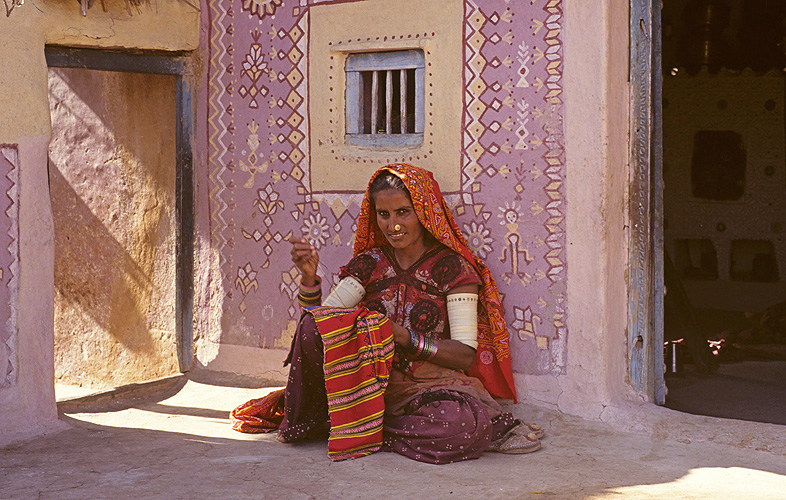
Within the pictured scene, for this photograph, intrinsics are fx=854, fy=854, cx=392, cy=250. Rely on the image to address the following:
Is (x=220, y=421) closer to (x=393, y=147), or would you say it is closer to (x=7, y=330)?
(x=7, y=330)

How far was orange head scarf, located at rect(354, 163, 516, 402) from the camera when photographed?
4160mm

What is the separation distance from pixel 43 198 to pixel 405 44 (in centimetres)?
213

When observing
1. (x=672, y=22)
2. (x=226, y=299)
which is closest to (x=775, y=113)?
(x=672, y=22)

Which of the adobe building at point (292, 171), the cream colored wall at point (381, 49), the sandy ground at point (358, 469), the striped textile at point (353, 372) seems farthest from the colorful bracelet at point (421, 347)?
the cream colored wall at point (381, 49)

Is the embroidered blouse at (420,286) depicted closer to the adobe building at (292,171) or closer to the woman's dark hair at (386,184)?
the woman's dark hair at (386,184)

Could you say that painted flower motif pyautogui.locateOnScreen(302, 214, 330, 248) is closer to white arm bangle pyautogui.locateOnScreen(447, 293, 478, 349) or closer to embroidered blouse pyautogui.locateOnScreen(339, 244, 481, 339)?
embroidered blouse pyautogui.locateOnScreen(339, 244, 481, 339)

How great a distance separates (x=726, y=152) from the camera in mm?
8984

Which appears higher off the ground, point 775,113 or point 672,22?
point 672,22

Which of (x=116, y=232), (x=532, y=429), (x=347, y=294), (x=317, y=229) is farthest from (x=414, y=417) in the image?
(x=116, y=232)

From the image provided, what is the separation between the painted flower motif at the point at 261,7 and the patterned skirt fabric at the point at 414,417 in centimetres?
232

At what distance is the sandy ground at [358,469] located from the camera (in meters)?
3.36

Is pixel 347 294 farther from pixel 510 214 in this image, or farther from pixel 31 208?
pixel 31 208

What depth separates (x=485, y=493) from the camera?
335 centimetres

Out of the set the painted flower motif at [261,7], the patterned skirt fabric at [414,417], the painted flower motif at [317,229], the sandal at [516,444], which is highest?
the painted flower motif at [261,7]
